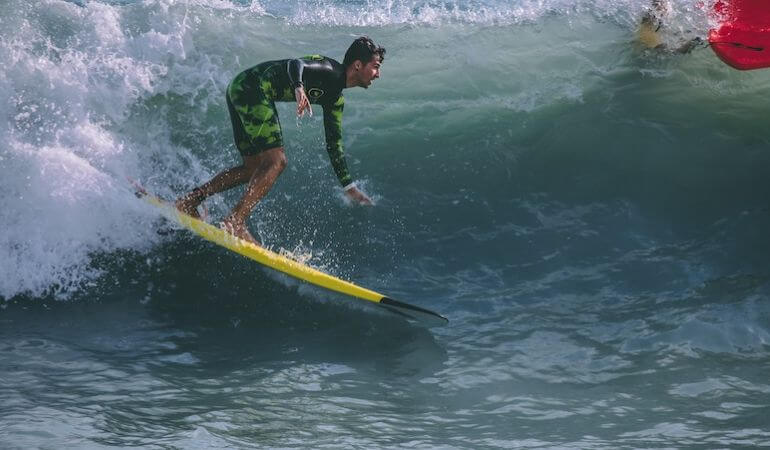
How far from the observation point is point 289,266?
6363mm

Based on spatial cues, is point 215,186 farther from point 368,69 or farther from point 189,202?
point 368,69

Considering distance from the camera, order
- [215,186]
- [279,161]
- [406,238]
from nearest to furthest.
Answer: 1. [279,161]
2. [215,186]
3. [406,238]

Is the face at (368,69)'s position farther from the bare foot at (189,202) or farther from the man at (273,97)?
the bare foot at (189,202)

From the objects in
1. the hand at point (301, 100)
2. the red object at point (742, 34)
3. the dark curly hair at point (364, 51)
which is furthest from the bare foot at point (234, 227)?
the red object at point (742, 34)

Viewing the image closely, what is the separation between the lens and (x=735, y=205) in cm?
784

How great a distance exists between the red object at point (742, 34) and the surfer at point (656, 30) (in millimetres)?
248

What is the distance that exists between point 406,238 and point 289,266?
5.23 ft

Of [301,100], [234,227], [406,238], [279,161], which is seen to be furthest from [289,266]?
[406,238]

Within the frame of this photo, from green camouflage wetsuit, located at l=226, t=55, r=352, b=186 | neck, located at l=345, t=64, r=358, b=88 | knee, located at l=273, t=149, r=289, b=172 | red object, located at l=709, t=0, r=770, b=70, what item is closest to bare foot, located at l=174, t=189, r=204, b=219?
green camouflage wetsuit, located at l=226, t=55, r=352, b=186

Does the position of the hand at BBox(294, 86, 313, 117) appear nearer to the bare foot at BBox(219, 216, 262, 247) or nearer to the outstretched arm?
the outstretched arm

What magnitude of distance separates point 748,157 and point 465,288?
307 centimetres

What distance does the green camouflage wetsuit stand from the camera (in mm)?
6348

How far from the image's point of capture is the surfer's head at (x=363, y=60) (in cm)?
630

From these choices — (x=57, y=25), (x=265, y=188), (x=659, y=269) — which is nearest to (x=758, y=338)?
(x=659, y=269)
